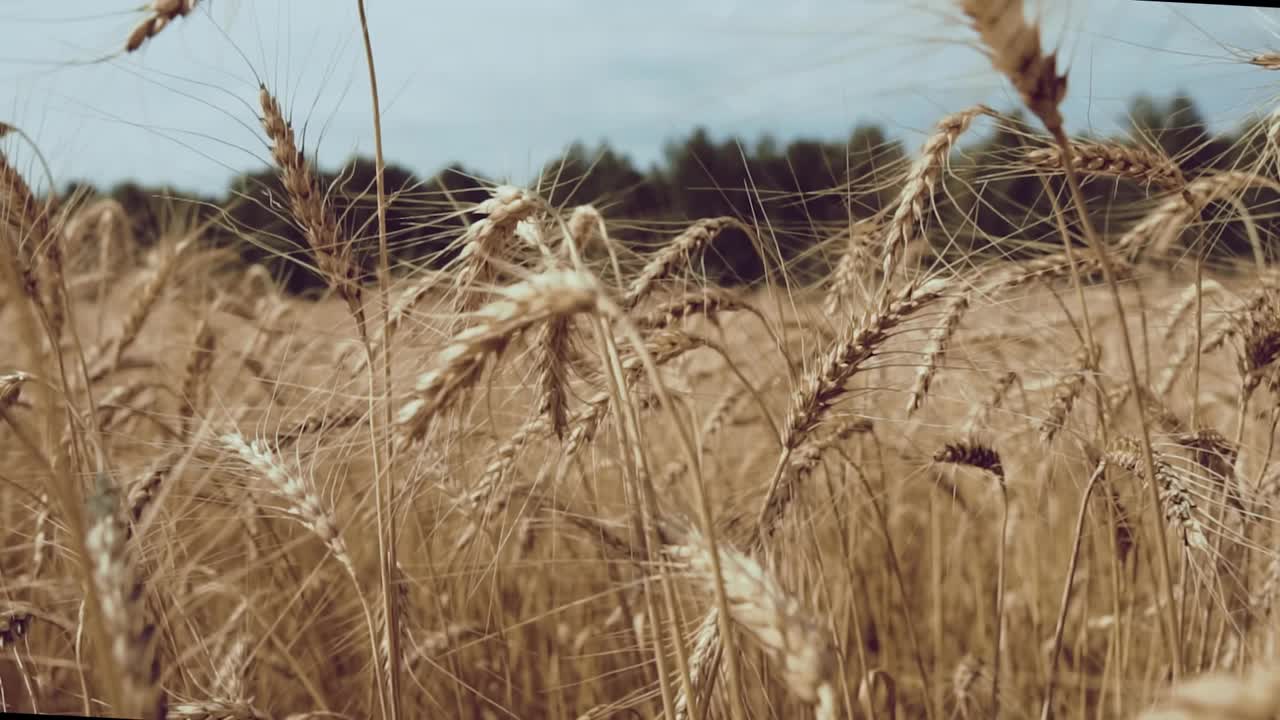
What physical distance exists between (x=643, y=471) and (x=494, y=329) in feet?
0.64

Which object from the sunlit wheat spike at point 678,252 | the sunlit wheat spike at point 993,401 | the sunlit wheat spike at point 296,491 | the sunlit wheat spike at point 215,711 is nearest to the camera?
the sunlit wheat spike at point 215,711

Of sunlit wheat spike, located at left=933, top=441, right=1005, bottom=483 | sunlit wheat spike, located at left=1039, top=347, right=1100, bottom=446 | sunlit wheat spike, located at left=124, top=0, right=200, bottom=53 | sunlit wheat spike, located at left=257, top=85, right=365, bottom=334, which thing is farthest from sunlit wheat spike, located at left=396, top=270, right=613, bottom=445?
sunlit wheat spike, located at left=1039, top=347, right=1100, bottom=446

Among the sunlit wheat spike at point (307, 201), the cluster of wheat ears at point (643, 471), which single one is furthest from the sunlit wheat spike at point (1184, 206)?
the sunlit wheat spike at point (307, 201)

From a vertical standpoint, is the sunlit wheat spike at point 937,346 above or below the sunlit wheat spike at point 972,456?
above

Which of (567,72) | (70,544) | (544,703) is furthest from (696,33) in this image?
(544,703)

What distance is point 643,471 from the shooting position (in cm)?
81

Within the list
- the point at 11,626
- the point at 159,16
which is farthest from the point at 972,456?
the point at 11,626

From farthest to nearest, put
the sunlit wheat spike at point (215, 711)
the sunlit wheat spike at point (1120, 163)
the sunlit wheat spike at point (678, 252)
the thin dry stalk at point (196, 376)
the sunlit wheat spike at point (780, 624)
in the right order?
the thin dry stalk at point (196, 376) → the sunlit wheat spike at point (678, 252) → the sunlit wheat spike at point (1120, 163) → the sunlit wheat spike at point (215, 711) → the sunlit wheat spike at point (780, 624)

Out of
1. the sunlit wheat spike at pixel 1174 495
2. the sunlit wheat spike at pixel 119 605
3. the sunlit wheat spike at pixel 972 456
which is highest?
the sunlit wheat spike at pixel 119 605

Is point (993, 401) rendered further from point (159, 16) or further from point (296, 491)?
point (159, 16)

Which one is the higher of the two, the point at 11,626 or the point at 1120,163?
the point at 1120,163

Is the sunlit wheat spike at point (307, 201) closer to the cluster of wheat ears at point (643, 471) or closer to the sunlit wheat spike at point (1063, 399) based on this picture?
the cluster of wheat ears at point (643, 471)

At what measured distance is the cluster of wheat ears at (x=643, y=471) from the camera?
2.66 feet

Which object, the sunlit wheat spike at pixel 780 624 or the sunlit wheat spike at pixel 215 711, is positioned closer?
the sunlit wheat spike at pixel 780 624
